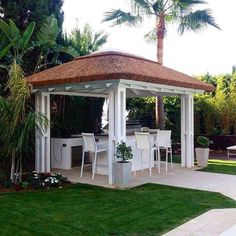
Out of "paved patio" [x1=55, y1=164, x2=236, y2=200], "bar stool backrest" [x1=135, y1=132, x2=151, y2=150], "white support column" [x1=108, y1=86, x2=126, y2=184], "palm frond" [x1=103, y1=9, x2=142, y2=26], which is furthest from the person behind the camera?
"palm frond" [x1=103, y1=9, x2=142, y2=26]

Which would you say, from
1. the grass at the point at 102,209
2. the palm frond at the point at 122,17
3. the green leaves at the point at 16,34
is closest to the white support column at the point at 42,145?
the green leaves at the point at 16,34

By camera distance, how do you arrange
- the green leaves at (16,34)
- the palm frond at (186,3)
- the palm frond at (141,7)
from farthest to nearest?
the palm frond at (141,7)
the palm frond at (186,3)
the green leaves at (16,34)

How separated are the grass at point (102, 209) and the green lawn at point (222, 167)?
11.1 ft

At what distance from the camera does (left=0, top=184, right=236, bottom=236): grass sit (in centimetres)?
589

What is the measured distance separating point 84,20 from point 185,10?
466cm

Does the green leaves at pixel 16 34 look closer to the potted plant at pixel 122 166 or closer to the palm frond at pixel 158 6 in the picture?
the potted plant at pixel 122 166

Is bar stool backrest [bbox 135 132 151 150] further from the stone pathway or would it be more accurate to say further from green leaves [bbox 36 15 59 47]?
green leaves [bbox 36 15 59 47]

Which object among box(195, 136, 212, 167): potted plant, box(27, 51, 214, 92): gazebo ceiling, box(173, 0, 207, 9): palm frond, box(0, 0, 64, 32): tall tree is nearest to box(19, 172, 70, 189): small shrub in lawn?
box(27, 51, 214, 92): gazebo ceiling

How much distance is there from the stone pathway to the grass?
191mm

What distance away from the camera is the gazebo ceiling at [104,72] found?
29.6ft

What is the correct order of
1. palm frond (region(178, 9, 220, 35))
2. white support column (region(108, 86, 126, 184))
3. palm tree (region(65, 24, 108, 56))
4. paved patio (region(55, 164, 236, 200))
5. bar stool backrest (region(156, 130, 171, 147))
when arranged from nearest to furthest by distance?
paved patio (region(55, 164, 236, 200)) → white support column (region(108, 86, 126, 184)) → bar stool backrest (region(156, 130, 171, 147)) → palm tree (region(65, 24, 108, 56)) → palm frond (region(178, 9, 220, 35))

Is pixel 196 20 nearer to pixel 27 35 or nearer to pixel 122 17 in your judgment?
pixel 122 17

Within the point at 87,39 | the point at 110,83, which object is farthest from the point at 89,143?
the point at 87,39

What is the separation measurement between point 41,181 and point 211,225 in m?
4.77
